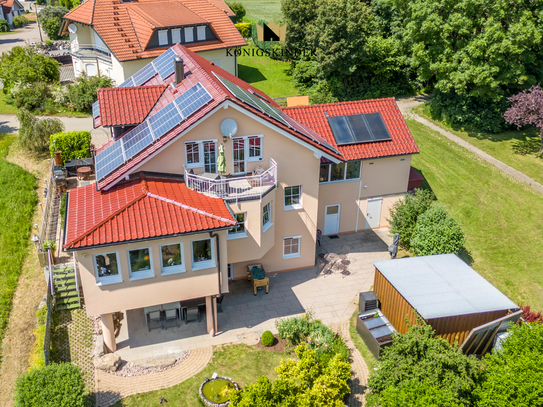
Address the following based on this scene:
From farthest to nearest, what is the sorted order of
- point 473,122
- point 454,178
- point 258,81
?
1. point 258,81
2. point 473,122
3. point 454,178

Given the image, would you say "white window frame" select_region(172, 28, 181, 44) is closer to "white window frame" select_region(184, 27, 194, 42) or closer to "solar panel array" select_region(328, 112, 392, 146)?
"white window frame" select_region(184, 27, 194, 42)

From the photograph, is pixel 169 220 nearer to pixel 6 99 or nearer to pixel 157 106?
pixel 157 106

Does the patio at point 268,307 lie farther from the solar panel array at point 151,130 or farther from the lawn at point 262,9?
the lawn at point 262,9

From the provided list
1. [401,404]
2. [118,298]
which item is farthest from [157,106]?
[401,404]

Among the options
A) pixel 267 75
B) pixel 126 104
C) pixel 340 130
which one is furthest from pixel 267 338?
pixel 267 75

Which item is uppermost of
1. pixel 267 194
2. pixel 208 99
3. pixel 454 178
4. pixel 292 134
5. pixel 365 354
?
pixel 208 99

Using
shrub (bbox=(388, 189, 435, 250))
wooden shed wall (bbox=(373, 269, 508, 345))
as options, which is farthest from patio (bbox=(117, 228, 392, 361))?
wooden shed wall (bbox=(373, 269, 508, 345))
